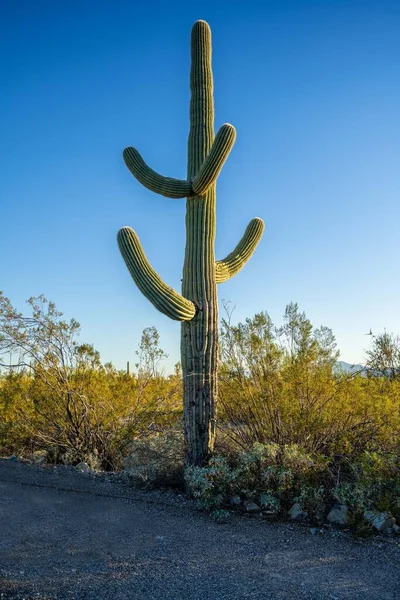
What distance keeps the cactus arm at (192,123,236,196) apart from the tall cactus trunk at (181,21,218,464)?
405mm

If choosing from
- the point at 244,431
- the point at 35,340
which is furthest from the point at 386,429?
the point at 35,340

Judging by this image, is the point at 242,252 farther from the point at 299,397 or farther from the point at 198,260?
the point at 299,397

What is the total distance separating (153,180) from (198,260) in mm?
1397

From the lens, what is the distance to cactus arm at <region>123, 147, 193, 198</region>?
7.68m

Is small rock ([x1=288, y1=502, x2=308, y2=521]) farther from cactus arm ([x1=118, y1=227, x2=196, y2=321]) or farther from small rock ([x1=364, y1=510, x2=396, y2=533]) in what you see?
cactus arm ([x1=118, y1=227, x2=196, y2=321])

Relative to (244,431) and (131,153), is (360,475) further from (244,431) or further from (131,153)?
(131,153)

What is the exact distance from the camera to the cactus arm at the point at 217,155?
23.4ft

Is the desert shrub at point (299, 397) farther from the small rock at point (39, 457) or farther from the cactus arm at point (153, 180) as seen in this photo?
the small rock at point (39, 457)

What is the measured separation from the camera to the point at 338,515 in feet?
18.2

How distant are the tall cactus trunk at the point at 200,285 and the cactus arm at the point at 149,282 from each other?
1.06 feet

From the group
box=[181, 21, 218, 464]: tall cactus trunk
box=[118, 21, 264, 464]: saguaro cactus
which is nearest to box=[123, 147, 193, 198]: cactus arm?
box=[118, 21, 264, 464]: saguaro cactus

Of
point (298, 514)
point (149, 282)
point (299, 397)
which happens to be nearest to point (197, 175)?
point (149, 282)

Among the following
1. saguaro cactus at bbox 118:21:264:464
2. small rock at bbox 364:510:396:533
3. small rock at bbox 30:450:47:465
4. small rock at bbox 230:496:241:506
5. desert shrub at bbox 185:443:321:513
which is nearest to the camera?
small rock at bbox 364:510:396:533

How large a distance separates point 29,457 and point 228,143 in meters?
6.25
